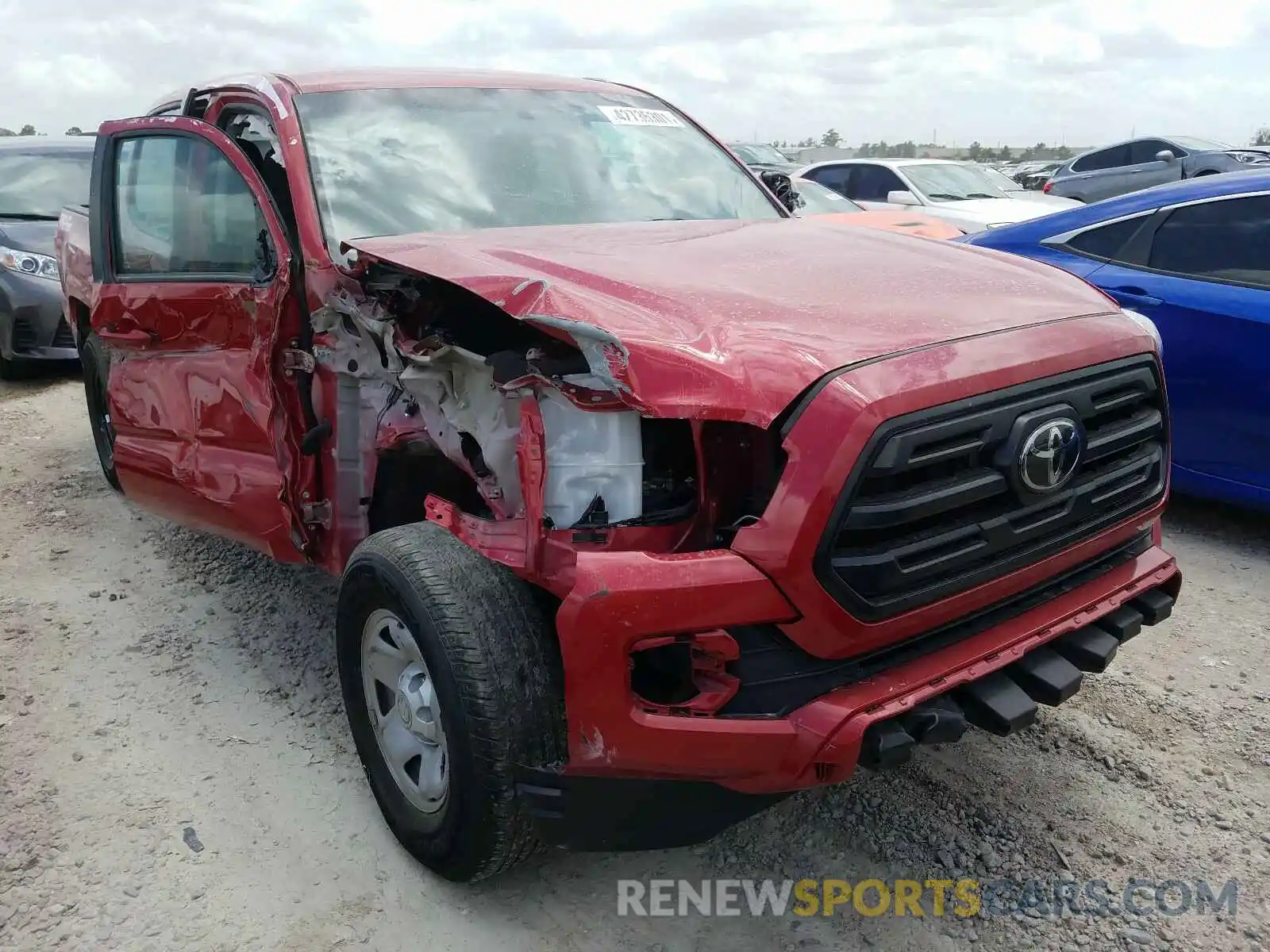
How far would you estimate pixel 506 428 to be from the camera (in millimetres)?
2525

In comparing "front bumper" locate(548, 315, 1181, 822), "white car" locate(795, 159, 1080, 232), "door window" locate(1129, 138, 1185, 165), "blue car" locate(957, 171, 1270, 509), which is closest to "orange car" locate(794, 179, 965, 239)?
"white car" locate(795, 159, 1080, 232)

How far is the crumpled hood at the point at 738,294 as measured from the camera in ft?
6.97

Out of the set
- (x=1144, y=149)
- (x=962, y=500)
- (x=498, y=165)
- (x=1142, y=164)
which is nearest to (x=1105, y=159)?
(x=1144, y=149)

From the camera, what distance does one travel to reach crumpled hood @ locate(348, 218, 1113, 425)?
2123mm

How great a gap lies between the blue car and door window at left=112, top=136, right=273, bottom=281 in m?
3.19

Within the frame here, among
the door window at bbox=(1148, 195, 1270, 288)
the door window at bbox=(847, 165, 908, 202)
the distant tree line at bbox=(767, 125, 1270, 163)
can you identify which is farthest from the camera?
the distant tree line at bbox=(767, 125, 1270, 163)

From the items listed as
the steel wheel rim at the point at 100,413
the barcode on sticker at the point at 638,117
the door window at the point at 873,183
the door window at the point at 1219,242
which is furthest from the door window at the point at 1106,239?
the door window at the point at 873,183

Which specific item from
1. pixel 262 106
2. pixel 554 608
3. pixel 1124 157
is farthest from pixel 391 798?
pixel 1124 157

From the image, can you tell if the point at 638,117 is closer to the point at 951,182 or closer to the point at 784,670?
the point at 784,670

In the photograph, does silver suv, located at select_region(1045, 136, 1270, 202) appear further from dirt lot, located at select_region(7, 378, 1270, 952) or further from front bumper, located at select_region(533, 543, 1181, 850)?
front bumper, located at select_region(533, 543, 1181, 850)

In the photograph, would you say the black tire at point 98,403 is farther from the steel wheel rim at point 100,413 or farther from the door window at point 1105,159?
the door window at point 1105,159

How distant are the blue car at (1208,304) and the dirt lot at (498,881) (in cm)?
70

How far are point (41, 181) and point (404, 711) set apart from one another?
7.95 metres

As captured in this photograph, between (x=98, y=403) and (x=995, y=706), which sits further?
(x=98, y=403)
